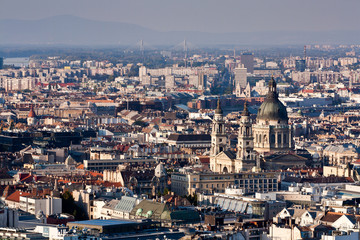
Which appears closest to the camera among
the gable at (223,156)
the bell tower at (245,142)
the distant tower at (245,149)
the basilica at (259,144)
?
the distant tower at (245,149)

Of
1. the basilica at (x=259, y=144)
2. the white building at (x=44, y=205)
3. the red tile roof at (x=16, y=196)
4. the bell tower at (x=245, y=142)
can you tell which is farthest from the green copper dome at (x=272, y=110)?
the white building at (x=44, y=205)

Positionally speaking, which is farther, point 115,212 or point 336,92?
point 336,92

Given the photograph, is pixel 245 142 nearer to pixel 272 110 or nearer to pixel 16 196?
pixel 272 110

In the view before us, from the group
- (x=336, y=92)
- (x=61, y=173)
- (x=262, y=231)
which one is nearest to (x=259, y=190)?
(x=61, y=173)

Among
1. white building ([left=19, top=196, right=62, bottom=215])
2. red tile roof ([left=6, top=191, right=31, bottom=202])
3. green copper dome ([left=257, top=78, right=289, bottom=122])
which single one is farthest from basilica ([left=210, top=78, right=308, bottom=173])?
white building ([left=19, top=196, right=62, bottom=215])

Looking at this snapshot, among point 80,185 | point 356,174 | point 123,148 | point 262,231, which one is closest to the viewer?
point 262,231

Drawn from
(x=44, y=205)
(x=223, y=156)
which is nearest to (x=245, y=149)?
A: (x=223, y=156)

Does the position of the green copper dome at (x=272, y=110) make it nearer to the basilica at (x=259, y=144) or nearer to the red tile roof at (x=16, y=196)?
the basilica at (x=259, y=144)

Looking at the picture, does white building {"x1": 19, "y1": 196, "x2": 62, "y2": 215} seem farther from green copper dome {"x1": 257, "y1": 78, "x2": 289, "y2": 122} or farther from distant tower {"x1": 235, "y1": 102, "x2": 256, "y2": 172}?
green copper dome {"x1": 257, "y1": 78, "x2": 289, "y2": 122}

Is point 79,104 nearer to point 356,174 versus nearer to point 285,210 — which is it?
point 356,174
